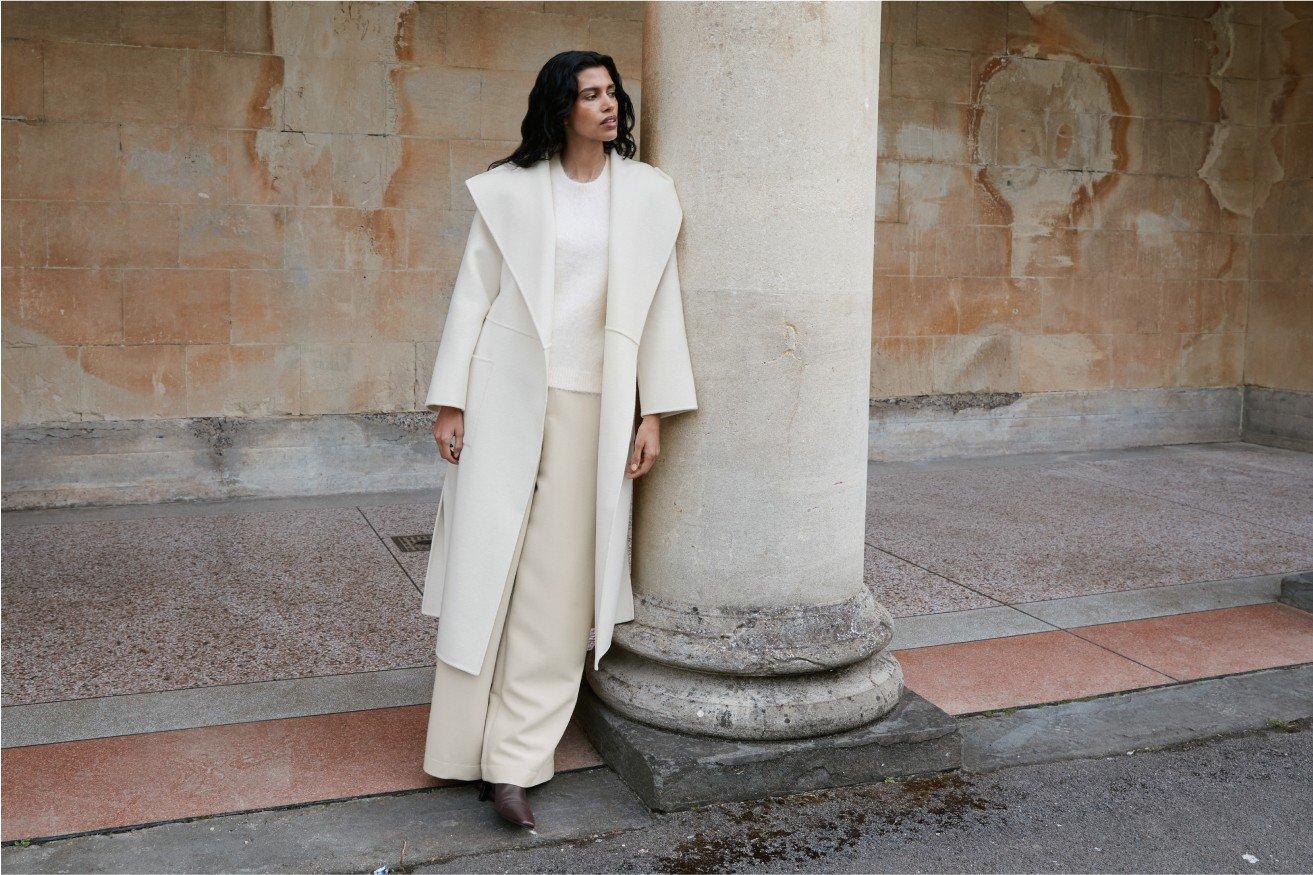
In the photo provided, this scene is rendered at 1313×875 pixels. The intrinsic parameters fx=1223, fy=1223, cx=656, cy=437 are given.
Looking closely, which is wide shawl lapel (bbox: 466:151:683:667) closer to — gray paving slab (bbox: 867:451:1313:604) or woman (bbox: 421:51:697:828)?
woman (bbox: 421:51:697:828)

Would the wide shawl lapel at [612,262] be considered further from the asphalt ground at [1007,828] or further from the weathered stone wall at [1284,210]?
the weathered stone wall at [1284,210]

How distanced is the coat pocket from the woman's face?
606 millimetres

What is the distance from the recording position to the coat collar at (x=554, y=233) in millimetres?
2906

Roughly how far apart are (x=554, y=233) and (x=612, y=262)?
0.15 m

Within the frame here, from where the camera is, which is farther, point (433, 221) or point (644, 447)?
point (433, 221)

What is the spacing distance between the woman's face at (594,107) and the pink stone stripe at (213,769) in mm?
1622

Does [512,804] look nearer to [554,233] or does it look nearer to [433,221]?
[554,233]

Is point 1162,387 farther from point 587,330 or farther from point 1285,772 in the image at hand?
point 587,330

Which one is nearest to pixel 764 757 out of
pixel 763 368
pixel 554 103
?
pixel 763 368

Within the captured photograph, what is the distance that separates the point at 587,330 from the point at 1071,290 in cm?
658

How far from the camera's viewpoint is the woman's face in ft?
9.49

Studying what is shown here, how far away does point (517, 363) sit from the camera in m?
2.95

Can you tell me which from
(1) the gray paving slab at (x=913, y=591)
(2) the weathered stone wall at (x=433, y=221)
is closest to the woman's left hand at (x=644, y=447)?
(1) the gray paving slab at (x=913, y=591)

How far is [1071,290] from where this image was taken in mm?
8727
